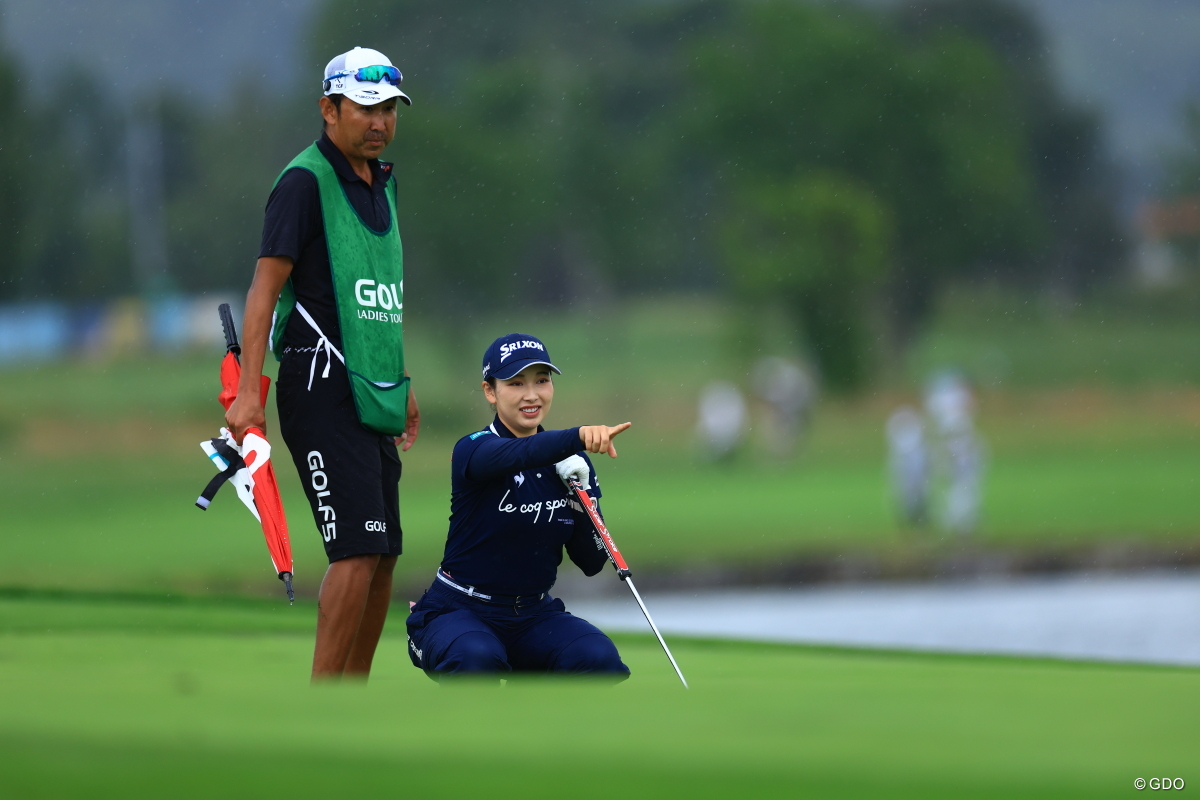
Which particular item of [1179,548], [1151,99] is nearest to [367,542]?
[1179,548]

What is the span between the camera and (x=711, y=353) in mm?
49312

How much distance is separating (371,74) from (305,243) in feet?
1.78

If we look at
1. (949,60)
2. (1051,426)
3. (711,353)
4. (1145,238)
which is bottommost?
(1051,426)

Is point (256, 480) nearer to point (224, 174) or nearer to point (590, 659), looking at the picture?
point (590, 659)

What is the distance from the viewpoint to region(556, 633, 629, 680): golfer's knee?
15.6 feet

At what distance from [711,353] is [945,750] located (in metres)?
46.5

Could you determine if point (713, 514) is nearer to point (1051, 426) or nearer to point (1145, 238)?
point (1051, 426)

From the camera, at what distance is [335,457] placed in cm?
482

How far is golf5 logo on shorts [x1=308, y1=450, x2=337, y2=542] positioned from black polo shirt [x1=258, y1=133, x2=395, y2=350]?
0.33 meters

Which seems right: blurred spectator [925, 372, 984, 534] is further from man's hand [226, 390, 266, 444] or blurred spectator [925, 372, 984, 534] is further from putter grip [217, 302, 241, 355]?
man's hand [226, 390, 266, 444]

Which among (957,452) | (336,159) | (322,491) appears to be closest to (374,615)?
(322,491)

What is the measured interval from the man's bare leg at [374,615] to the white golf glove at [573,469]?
578 millimetres

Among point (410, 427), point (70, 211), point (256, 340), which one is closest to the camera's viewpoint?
point (256, 340)

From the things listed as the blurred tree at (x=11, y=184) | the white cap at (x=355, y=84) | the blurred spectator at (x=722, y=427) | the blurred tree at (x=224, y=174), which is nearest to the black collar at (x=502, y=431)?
the white cap at (x=355, y=84)
